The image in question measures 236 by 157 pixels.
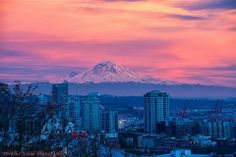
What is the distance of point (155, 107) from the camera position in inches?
896

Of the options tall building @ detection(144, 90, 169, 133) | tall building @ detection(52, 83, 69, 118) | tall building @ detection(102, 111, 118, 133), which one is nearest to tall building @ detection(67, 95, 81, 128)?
tall building @ detection(52, 83, 69, 118)

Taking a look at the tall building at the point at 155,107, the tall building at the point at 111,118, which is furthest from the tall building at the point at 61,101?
the tall building at the point at 155,107

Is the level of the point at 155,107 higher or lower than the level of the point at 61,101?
higher

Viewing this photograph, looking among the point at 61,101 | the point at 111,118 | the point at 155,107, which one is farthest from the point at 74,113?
the point at 155,107

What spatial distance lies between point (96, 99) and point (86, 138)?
36.6 feet

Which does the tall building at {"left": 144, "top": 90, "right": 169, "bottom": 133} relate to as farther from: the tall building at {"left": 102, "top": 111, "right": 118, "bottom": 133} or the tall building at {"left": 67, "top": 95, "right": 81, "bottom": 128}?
the tall building at {"left": 67, "top": 95, "right": 81, "bottom": 128}

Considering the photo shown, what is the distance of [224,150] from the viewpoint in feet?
46.8

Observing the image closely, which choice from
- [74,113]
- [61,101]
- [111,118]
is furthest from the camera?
[111,118]

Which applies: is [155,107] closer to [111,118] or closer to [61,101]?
[111,118]

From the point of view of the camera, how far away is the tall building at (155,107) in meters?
22.0

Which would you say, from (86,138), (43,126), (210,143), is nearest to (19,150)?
(43,126)

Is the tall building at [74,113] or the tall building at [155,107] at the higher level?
the tall building at [155,107]

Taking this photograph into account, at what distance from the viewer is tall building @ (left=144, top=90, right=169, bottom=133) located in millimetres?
22047

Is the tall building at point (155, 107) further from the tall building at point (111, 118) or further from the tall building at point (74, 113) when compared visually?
the tall building at point (74, 113)
